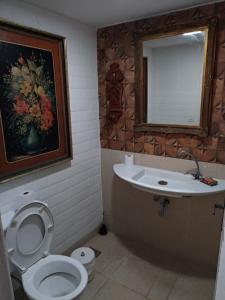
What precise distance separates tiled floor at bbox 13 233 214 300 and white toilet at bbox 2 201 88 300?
21cm

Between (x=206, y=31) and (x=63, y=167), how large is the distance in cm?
162

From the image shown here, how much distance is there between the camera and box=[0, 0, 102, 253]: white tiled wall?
5.65 ft

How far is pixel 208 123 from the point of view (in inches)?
70.9

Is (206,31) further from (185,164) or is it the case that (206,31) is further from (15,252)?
(15,252)

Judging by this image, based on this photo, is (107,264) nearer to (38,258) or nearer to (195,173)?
(38,258)

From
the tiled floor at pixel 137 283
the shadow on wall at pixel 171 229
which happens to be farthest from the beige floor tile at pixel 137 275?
the shadow on wall at pixel 171 229

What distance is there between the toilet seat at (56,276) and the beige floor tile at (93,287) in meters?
0.25

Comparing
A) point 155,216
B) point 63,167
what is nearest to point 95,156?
point 63,167

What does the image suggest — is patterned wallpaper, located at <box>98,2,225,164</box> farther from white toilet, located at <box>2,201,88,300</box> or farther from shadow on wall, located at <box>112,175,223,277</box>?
white toilet, located at <box>2,201,88,300</box>

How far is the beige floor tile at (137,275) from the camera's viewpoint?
75.6 inches

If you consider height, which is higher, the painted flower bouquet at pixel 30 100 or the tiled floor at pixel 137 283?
the painted flower bouquet at pixel 30 100

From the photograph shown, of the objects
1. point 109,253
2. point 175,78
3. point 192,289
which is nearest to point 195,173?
point 175,78

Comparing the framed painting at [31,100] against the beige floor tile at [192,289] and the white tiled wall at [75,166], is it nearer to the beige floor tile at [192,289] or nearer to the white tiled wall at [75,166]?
the white tiled wall at [75,166]

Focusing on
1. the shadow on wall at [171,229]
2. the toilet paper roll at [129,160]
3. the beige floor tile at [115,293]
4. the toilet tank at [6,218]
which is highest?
the toilet paper roll at [129,160]
